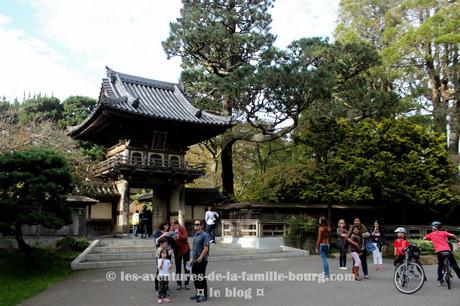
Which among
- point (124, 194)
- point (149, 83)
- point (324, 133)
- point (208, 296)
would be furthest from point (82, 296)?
point (149, 83)

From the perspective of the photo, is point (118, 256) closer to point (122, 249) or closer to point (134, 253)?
point (134, 253)

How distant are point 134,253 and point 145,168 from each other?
7842 millimetres

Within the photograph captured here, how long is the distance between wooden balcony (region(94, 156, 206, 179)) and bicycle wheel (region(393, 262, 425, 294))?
16.7 m

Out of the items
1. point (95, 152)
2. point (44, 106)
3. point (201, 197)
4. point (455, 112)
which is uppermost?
point (44, 106)

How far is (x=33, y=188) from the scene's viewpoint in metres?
13.6

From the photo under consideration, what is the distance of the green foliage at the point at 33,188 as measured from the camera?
13.6 meters

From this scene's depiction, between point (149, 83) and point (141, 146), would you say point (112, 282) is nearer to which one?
point (141, 146)

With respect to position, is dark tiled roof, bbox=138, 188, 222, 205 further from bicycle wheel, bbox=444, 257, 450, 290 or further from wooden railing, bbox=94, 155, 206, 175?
bicycle wheel, bbox=444, 257, 450, 290

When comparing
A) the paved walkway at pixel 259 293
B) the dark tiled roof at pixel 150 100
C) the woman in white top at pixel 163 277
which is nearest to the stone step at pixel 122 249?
the paved walkway at pixel 259 293

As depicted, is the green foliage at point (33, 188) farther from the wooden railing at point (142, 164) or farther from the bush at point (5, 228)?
the wooden railing at point (142, 164)

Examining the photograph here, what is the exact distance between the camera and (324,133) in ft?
79.9

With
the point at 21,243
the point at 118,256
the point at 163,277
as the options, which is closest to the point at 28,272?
the point at 21,243

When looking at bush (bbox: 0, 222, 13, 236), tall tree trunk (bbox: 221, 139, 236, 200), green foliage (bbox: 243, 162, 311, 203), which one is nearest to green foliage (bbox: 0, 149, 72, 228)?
bush (bbox: 0, 222, 13, 236)

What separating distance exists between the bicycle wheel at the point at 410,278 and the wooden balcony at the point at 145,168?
658 inches
